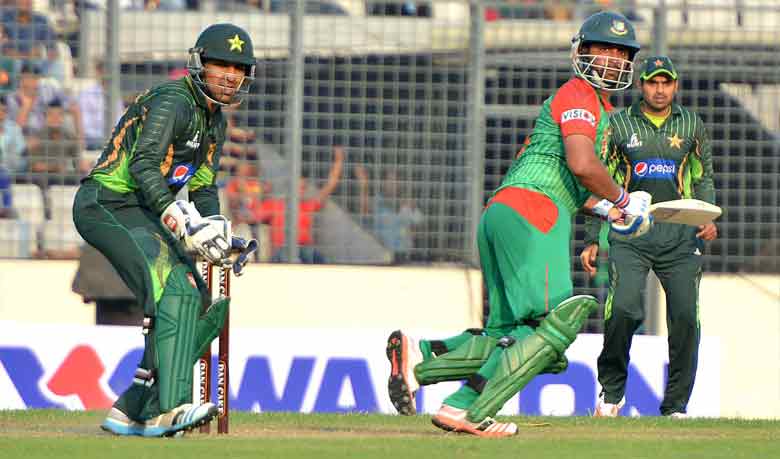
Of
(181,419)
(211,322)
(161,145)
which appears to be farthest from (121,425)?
(161,145)

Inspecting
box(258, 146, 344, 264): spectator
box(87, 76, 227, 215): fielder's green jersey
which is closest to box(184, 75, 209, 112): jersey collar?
box(87, 76, 227, 215): fielder's green jersey

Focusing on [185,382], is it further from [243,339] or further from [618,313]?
[243,339]

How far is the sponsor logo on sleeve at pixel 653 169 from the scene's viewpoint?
10.4m

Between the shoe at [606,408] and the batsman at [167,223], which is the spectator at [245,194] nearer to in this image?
the shoe at [606,408]

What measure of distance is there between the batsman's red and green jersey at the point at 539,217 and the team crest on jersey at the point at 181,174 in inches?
53.6

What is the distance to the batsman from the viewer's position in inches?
287

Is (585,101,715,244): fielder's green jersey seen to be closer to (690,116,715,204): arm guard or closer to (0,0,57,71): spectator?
(690,116,715,204): arm guard

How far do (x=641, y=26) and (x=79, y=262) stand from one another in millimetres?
4934

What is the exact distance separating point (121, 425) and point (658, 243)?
13.6ft

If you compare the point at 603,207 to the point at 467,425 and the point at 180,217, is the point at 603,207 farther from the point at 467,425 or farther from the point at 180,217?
the point at 180,217

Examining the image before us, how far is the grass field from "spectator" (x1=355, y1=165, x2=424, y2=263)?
14.3 feet

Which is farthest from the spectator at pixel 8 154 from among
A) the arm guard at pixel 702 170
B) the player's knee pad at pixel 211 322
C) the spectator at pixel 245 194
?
the player's knee pad at pixel 211 322

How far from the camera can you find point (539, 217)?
7387mm

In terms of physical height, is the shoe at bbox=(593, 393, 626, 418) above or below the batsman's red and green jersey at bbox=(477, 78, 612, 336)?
below
